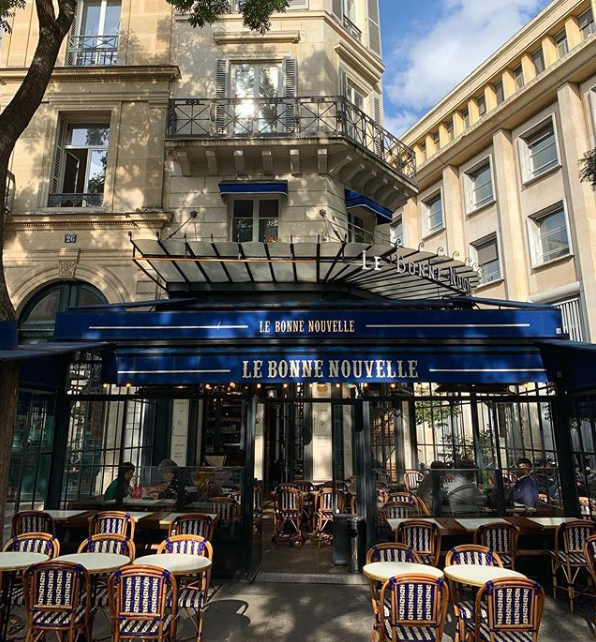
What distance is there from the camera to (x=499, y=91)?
2477 centimetres

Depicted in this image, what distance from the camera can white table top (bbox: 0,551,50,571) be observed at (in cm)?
465

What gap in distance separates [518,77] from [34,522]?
26363mm

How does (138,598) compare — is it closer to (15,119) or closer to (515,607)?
(515,607)

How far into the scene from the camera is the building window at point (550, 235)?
19922 mm

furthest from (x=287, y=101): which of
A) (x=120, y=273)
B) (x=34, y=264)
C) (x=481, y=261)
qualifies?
(x=481, y=261)

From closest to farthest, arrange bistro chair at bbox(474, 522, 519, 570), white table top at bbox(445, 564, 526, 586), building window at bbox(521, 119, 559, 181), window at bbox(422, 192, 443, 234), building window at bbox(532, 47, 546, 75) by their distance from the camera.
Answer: white table top at bbox(445, 564, 526, 586) → bistro chair at bbox(474, 522, 519, 570) → building window at bbox(521, 119, 559, 181) → building window at bbox(532, 47, 546, 75) → window at bbox(422, 192, 443, 234)

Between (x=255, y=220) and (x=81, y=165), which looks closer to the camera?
(x=255, y=220)

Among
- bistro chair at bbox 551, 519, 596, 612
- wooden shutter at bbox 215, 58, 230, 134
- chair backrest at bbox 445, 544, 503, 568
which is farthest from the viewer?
wooden shutter at bbox 215, 58, 230, 134

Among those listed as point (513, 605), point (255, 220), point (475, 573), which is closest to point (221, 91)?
point (255, 220)

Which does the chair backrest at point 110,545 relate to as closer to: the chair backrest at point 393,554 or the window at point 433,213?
the chair backrest at point 393,554

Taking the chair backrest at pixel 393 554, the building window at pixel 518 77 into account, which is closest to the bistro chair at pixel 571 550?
the chair backrest at pixel 393 554

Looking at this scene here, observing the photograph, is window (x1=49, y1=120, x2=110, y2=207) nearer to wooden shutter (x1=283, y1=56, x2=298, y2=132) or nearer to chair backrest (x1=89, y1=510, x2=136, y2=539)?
wooden shutter (x1=283, y1=56, x2=298, y2=132)

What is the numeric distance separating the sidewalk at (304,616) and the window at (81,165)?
10778 millimetres

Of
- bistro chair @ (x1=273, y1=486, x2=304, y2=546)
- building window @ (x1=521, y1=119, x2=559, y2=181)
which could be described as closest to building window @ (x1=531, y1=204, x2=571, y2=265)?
building window @ (x1=521, y1=119, x2=559, y2=181)
